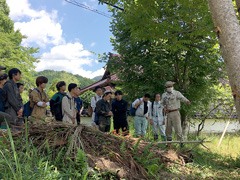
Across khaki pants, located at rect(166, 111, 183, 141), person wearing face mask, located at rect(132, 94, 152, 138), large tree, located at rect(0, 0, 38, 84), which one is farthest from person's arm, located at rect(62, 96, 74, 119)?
large tree, located at rect(0, 0, 38, 84)

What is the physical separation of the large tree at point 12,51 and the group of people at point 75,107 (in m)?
19.6

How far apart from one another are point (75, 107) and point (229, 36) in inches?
137

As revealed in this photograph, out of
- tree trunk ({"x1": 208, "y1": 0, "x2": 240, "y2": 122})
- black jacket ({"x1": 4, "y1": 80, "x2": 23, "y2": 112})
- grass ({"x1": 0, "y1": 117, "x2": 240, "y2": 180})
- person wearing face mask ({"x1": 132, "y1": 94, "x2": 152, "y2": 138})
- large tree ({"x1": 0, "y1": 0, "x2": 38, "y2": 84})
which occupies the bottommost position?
grass ({"x1": 0, "y1": 117, "x2": 240, "y2": 180})

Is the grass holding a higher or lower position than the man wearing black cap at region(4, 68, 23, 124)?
lower

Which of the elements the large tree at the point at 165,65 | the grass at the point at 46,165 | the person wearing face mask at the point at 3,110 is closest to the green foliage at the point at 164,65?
the large tree at the point at 165,65

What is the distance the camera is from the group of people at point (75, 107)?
14.7 feet

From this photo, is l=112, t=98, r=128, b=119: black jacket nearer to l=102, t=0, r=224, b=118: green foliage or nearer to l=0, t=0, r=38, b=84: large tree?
l=102, t=0, r=224, b=118: green foliage

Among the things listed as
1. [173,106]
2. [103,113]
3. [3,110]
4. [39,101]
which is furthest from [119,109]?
[3,110]

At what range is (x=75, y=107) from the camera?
5273 millimetres

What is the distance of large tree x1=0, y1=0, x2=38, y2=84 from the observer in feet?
80.9

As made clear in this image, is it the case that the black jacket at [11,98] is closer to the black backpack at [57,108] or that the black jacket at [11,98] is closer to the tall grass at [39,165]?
the black backpack at [57,108]

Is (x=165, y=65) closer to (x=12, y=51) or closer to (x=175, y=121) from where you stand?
Answer: (x=175, y=121)

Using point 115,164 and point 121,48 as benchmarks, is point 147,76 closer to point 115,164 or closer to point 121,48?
point 121,48

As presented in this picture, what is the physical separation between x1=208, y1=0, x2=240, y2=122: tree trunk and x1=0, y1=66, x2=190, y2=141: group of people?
6.68 ft
